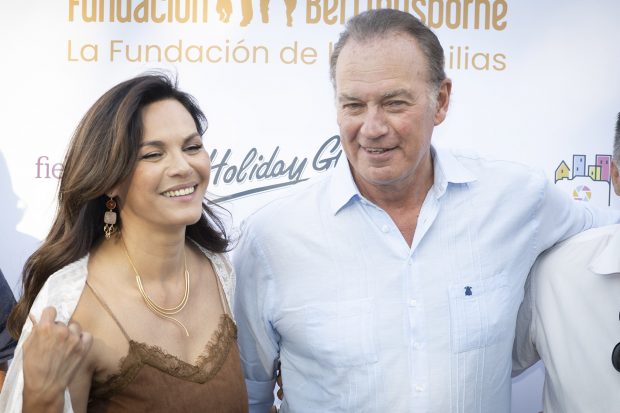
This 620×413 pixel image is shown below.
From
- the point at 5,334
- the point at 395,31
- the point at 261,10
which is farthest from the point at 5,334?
the point at 395,31

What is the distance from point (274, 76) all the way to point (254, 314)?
1005mm

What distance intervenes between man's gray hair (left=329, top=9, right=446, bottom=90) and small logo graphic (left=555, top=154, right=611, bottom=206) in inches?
36.1

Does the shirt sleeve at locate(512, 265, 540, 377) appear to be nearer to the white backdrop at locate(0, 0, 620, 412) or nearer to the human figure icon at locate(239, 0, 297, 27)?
the white backdrop at locate(0, 0, 620, 412)

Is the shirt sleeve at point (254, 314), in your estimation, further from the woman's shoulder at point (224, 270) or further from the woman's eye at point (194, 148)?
the woman's eye at point (194, 148)

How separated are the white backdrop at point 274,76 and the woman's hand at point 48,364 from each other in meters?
1.31

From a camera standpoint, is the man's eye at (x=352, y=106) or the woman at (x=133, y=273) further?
the man's eye at (x=352, y=106)

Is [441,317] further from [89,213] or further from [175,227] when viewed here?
[89,213]

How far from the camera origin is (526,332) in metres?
2.26

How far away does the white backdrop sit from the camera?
9.26 ft

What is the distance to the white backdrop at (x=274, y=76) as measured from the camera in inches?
111

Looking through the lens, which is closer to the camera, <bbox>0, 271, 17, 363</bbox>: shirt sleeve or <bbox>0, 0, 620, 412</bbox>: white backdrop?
<bbox>0, 271, 17, 363</bbox>: shirt sleeve

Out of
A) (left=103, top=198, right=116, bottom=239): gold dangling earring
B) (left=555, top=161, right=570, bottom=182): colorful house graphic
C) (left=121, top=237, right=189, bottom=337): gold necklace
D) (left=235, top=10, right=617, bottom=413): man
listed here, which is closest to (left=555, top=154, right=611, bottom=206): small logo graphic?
(left=555, top=161, right=570, bottom=182): colorful house graphic

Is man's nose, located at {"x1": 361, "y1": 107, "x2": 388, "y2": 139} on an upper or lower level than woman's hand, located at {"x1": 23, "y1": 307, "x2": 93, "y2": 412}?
upper

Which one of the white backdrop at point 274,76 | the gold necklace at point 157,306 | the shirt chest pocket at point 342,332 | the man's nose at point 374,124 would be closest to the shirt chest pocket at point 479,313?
the shirt chest pocket at point 342,332
